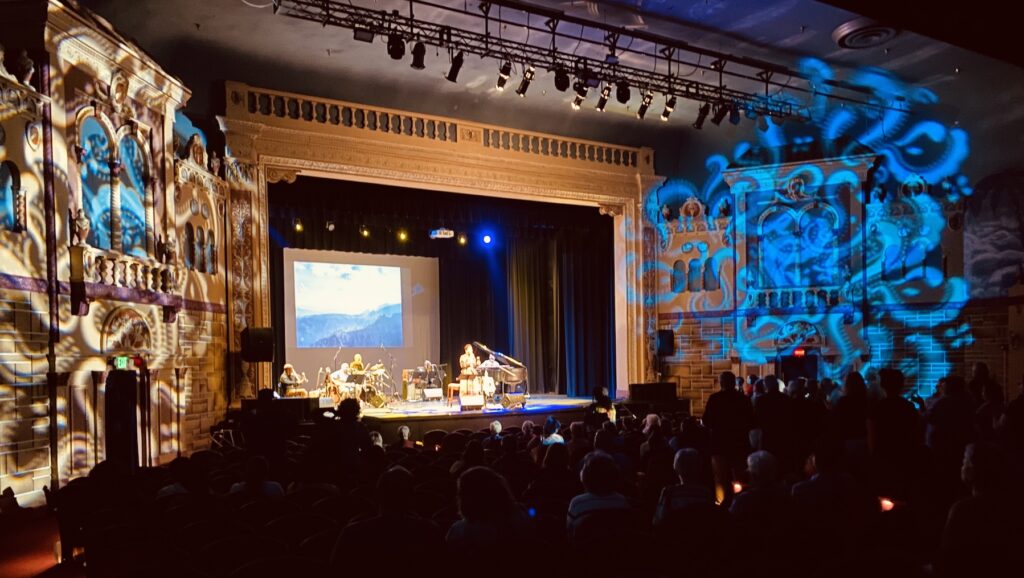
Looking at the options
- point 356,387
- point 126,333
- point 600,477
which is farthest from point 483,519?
point 356,387

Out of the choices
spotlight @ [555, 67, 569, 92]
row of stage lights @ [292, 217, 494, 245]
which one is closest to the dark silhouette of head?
spotlight @ [555, 67, 569, 92]

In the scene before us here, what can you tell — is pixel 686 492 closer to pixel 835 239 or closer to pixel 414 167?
pixel 414 167

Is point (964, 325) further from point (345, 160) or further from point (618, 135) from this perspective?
point (345, 160)

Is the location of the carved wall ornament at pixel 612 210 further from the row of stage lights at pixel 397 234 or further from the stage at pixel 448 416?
the stage at pixel 448 416

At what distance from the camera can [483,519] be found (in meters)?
3.13

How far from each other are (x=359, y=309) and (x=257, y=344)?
5819 mm

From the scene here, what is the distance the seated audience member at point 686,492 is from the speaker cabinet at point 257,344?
9578 millimetres

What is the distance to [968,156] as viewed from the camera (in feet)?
47.3

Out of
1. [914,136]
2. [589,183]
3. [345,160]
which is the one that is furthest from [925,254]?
[345,160]

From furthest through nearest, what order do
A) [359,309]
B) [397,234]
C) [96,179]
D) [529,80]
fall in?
[397,234]
[359,309]
[529,80]
[96,179]

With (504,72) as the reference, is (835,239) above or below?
below

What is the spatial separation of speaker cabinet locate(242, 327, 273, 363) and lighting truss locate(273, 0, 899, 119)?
16.7 feet

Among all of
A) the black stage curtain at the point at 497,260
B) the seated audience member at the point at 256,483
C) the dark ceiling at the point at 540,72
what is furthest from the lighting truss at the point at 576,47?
the seated audience member at the point at 256,483

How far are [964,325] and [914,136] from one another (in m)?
4.04
